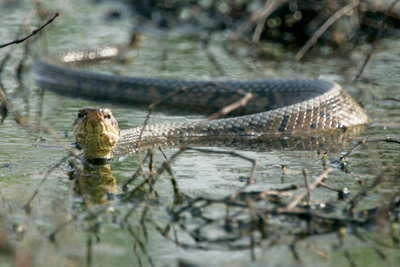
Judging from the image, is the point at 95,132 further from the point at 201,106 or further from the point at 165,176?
the point at 201,106

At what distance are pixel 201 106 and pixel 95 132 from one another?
2923mm

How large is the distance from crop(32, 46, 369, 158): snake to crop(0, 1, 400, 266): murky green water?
0.85 ft

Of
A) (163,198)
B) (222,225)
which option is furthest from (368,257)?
(163,198)

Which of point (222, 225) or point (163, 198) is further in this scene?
point (163, 198)

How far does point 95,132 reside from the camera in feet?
14.5

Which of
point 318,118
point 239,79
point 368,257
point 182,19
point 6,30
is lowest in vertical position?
point 368,257

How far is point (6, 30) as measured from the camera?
10375mm

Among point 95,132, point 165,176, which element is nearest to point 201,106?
point 95,132

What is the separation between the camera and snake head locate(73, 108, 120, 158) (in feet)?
14.4

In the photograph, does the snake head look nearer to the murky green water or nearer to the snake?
the snake

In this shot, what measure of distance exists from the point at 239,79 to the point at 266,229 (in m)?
4.97

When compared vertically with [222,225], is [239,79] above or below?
above

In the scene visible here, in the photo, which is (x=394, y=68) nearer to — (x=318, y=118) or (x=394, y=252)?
(x=318, y=118)

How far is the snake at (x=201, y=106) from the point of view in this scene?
181 inches
